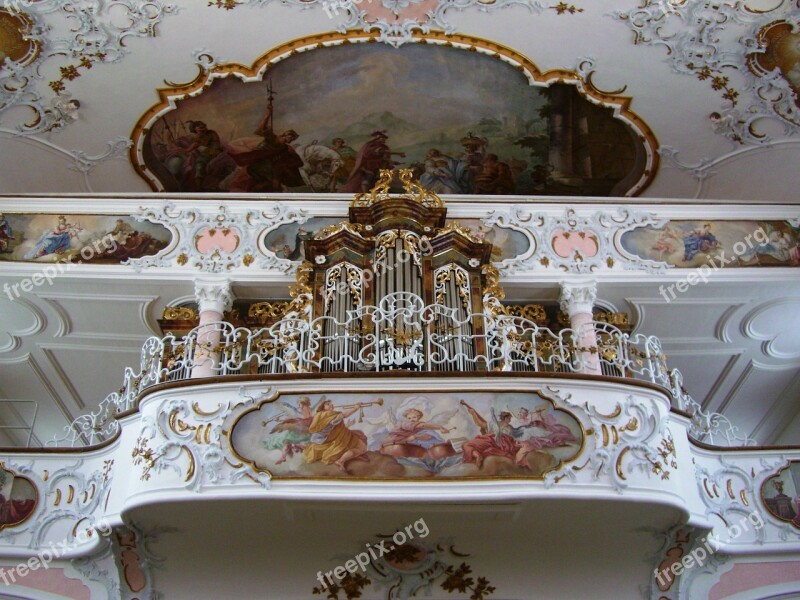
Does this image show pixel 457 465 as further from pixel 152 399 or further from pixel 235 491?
pixel 152 399

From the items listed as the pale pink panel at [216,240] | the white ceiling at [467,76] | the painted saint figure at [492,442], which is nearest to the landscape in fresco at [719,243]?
the white ceiling at [467,76]

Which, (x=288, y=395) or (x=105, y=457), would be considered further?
(x=105, y=457)

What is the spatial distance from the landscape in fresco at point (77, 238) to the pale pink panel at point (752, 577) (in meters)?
7.59

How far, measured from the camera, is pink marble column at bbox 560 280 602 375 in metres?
9.55

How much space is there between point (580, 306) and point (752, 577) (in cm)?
358

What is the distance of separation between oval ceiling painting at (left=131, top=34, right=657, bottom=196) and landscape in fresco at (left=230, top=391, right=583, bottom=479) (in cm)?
517

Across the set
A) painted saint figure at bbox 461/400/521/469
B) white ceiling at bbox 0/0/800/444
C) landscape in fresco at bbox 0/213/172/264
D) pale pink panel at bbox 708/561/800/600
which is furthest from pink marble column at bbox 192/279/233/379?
pale pink panel at bbox 708/561/800/600

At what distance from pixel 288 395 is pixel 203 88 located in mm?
5338

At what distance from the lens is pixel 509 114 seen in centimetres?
1120

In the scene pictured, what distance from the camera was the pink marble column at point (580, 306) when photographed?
9547 mm

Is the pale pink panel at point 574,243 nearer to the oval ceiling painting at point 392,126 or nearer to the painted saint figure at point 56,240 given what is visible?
the oval ceiling painting at point 392,126

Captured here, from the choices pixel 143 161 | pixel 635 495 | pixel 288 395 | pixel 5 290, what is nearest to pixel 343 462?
pixel 288 395

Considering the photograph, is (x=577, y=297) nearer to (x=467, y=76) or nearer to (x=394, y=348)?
(x=394, y=348)

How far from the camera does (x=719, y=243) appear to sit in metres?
10.5
